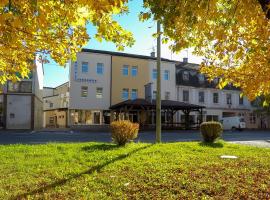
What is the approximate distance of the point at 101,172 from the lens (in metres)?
8.51

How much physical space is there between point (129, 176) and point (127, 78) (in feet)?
124

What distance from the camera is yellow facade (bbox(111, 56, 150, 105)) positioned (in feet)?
146

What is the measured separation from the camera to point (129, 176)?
792 cm

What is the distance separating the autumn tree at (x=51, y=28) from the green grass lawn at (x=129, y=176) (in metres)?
2.41

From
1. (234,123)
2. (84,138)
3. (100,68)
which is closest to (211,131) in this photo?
(84,138)

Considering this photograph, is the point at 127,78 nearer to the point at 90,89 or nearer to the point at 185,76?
the point at 90,89

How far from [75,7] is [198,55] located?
3792 millimetres

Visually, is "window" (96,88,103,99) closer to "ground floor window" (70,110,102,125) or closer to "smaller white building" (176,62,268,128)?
"ground floor window" (70,110,102,125)

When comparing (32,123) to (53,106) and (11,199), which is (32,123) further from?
(11,199)

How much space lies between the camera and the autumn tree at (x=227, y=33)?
5.68 meters

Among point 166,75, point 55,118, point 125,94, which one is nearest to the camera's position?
point 125,94

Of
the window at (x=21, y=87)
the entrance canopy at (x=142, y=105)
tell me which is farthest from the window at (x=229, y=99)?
the window at (x=21, y=87)

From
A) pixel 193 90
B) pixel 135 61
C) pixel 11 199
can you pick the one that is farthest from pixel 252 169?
pixel 193 90

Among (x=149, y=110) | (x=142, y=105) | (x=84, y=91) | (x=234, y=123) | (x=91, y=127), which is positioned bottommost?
(x=91, y=127)
